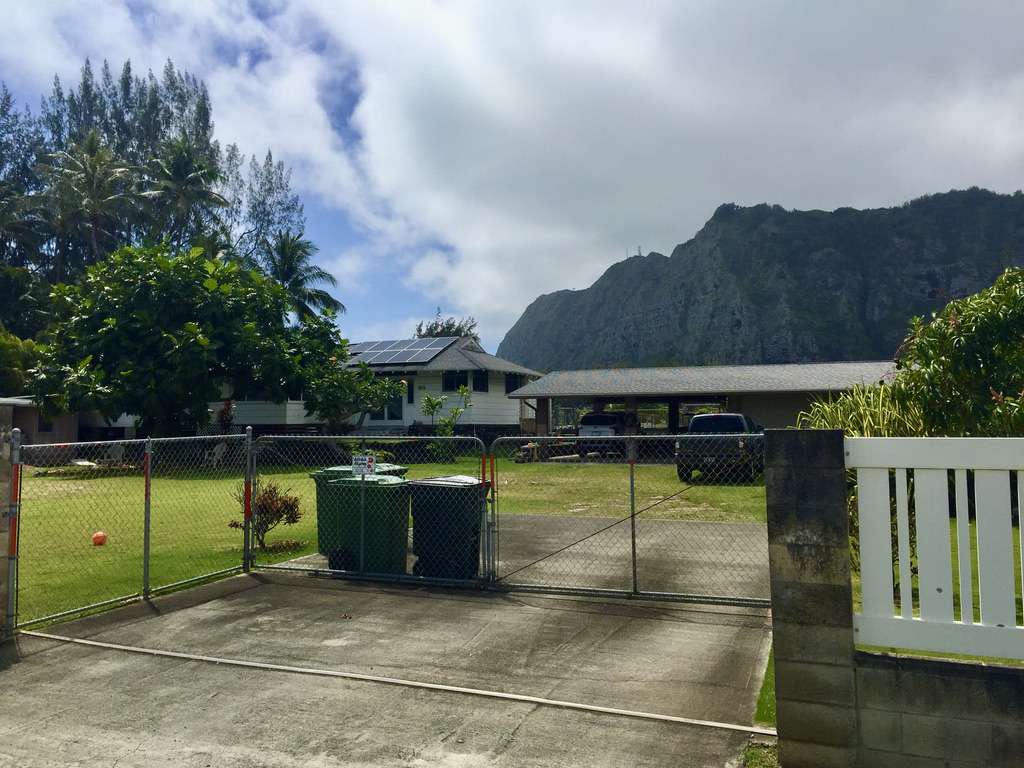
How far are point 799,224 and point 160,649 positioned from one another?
120440 mm

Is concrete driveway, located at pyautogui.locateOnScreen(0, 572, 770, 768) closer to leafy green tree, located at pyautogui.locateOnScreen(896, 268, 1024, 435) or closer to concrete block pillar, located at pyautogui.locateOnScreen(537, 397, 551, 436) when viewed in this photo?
leafy green tree, located at pyautogui.locateOnScreen(896, 268, 1024, 435)

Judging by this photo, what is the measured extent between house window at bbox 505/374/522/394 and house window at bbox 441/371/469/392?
134 inches

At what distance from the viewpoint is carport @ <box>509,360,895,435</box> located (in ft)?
95.7

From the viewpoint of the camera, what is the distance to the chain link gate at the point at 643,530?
8.18m


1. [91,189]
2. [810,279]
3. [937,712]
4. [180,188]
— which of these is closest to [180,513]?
[937,712]

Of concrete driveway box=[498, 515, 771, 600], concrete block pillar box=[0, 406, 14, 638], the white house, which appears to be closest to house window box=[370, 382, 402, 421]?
the white house

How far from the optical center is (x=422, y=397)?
3488 cm

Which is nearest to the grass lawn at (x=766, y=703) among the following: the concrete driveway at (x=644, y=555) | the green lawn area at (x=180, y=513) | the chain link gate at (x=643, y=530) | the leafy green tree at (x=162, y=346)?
the chain link gate at (x=643, y=530)

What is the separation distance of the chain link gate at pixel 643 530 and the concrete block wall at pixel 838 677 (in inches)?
95.9

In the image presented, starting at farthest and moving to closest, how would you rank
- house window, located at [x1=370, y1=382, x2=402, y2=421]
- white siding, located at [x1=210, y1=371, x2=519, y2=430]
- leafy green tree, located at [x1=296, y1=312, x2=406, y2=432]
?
house window, located at [x1=370, y1=382, x2=402, y2=421], white siding, located at [x1=210, y1=371, x2=519, y2=430], leafy green tree, located at [x1=296, y1=312, x2=406, y2=432]

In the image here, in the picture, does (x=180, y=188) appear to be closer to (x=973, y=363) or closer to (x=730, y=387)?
(x=730, y=387)

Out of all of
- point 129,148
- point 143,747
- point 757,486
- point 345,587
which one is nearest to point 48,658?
point 143,747

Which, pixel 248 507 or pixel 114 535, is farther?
pixel 114 535

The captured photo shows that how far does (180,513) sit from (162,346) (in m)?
13.1
